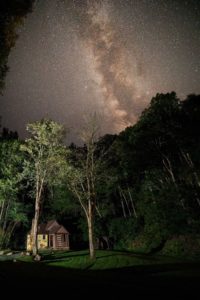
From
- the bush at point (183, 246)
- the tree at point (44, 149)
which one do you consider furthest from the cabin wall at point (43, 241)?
the bush at point (183, 246)

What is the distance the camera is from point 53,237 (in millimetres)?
57031

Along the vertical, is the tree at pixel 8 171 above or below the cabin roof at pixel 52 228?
above

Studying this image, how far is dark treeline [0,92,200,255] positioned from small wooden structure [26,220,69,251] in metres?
4.09

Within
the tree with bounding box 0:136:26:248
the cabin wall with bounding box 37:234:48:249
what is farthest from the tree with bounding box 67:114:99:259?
the cabin wall with bounding box 37:234:48:249

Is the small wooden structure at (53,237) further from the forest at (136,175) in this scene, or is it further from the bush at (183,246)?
the bush at (183,246)

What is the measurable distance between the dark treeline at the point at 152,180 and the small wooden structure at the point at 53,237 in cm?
409

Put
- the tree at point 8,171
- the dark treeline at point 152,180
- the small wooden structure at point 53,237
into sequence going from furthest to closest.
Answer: the small wooden structure at point 53,237 → the tree at point 8,171 → the dark treeline at point 152,180

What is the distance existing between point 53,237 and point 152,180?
2591 cm

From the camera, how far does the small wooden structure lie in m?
56.2

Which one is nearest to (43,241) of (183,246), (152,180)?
(152,180)

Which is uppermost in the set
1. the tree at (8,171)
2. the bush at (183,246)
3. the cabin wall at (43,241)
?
the tree at (8,171)

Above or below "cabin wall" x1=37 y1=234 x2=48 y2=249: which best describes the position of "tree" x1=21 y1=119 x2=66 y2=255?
above

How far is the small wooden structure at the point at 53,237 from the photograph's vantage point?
56.2m

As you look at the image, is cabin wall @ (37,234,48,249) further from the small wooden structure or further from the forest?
the forest
